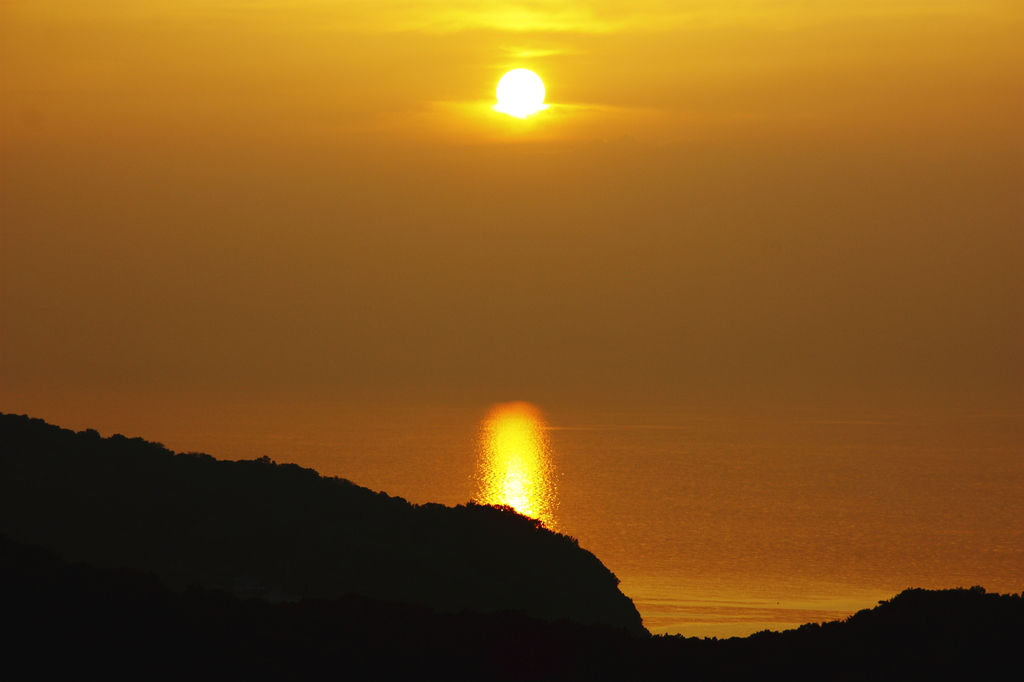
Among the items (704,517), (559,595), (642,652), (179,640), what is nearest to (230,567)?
(559,595)

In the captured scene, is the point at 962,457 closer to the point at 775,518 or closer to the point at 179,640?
the point at 775,518

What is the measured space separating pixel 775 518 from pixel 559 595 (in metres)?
87.5

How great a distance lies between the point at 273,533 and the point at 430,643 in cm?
2435

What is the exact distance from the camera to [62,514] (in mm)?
44562

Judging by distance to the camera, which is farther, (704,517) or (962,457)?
(962,457)

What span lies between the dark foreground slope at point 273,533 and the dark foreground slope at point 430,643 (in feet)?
51.7

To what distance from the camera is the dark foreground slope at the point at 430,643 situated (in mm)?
20359

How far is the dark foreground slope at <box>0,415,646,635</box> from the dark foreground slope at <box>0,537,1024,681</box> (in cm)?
1575

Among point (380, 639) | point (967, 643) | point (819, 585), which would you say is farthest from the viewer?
point (819, 585)

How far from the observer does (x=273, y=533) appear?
44.6m

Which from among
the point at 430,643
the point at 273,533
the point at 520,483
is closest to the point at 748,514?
the point at 520,483

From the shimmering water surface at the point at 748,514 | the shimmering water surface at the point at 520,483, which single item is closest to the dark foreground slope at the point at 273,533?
the shimmering water surface at the point at 748,514

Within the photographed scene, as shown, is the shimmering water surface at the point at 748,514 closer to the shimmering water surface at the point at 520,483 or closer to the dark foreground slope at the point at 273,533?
the shimmering water surface at the point at 520,483

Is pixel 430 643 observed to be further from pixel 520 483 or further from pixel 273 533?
pixel 520 483
